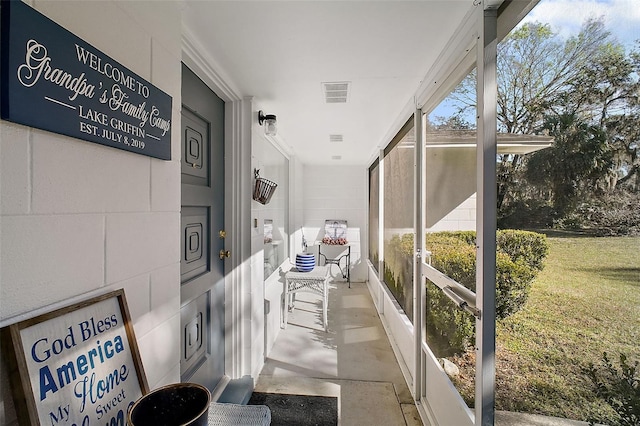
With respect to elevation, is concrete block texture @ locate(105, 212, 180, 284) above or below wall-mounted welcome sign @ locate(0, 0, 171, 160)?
below

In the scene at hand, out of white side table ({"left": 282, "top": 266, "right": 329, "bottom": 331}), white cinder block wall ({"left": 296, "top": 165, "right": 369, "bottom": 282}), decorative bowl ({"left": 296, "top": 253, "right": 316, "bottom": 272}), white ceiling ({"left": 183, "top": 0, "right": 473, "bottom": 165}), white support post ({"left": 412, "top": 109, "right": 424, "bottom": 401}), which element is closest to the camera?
white ceiling ({"left": 183, "top": 0, "right": 473, "bottom": 165})

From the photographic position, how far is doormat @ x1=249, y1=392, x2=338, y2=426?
1900 mm

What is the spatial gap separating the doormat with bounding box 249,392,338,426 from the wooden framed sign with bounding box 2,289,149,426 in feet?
4.45

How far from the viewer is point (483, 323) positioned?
1149 millimetres

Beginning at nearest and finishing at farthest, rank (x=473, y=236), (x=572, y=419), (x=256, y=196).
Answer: (x=572, y=419) < (x=473, y=236) < (x=256, y=196)

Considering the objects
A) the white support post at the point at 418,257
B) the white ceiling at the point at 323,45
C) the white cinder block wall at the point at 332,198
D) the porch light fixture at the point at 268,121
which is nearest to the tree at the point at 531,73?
the white ceiling at the point at 323,45

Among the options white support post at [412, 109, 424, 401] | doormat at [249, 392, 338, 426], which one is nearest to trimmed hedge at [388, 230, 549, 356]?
white support post at [412, 109, 424, 401]

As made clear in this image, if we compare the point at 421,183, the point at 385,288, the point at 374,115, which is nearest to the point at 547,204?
the point at 421,183

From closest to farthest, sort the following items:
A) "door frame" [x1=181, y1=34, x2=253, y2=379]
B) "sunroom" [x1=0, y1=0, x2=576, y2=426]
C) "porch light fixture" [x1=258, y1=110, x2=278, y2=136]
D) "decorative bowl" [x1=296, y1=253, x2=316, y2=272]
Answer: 1. "sunroom" [x1=0, y1=0, x2=576, y2=426]
2. "door frame" [x1=181, y1=34, x2=253, y2=379]
3. "porch light fixture" [x1=258, y1=110, x2=278, y2=136]
4. "decorative bowl" [x1=296, y1=253, x2=316, y2=272]

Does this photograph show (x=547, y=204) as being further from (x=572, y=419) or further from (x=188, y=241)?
(x=188, y=241)

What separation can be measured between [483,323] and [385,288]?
2572 millimetres

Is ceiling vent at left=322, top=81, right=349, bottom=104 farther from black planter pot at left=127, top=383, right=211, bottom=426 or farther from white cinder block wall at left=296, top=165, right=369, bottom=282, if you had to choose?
white cinder block wall at left=296, top=165, right=369, bottom=282

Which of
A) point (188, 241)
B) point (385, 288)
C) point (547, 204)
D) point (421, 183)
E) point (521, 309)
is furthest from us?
point (385, 288)

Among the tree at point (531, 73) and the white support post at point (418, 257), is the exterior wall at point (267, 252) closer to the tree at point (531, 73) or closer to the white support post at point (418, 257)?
the white support post at point (418, 257)
